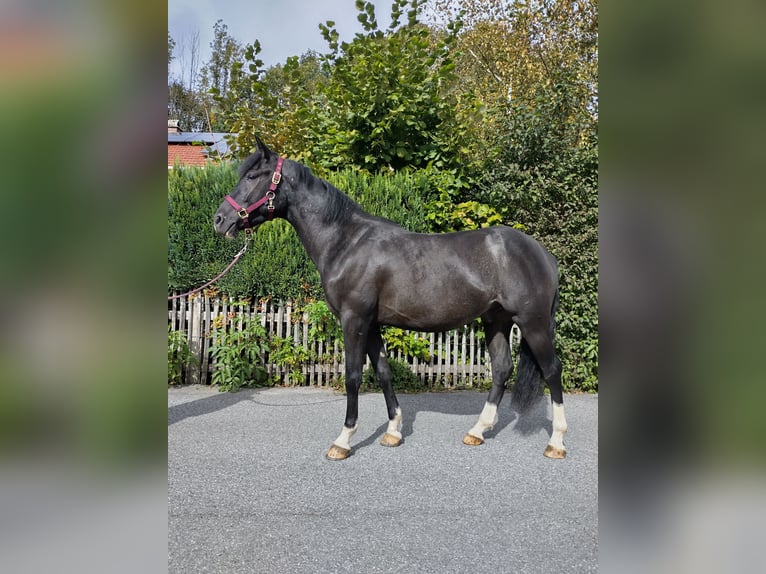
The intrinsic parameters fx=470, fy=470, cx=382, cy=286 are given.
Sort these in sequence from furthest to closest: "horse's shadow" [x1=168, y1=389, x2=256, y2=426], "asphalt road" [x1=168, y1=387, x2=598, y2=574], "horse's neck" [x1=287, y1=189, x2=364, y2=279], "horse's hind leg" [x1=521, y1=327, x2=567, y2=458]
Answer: "horse's shadow" [x1=168, y1=389, x2=256, y2=426]
"horse's neck" [x1=287, y1=189, x2=364, y2=279]
"horse's hind leg" [x1=521, y1=327, x2=567, y2=458]
"asphalt road" [x1=168, y1=387, x2=598, y2=574]

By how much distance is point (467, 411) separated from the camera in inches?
197

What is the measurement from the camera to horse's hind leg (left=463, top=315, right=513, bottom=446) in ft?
13.1

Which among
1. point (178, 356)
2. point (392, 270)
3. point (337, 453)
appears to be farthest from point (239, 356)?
point (392, 270)

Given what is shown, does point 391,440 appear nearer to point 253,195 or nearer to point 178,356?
point 253,195

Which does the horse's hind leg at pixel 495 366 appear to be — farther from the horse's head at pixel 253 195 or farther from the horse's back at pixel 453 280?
the horse's head at pixel 253 195

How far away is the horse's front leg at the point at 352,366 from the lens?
142 inches

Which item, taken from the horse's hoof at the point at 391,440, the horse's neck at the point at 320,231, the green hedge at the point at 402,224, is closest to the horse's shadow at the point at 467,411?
the horse's hoof at the point at 391,440

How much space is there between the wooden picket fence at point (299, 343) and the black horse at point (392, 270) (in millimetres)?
2234

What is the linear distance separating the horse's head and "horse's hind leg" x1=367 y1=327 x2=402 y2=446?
4.40 feet

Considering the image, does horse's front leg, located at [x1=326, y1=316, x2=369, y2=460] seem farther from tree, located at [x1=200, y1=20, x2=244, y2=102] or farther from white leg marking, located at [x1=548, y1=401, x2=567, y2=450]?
tree, located at [x1=200, y1=20, x2=244, y2=102]

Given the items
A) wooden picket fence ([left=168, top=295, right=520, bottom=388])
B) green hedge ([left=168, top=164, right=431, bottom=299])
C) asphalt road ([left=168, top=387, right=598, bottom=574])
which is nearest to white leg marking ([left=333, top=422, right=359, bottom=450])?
asphalt road ([left=168, top=387, right=598, bottom=574])

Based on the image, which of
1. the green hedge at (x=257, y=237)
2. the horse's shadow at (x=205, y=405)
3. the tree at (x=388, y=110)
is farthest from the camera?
the tree at (x=388, y=110)
